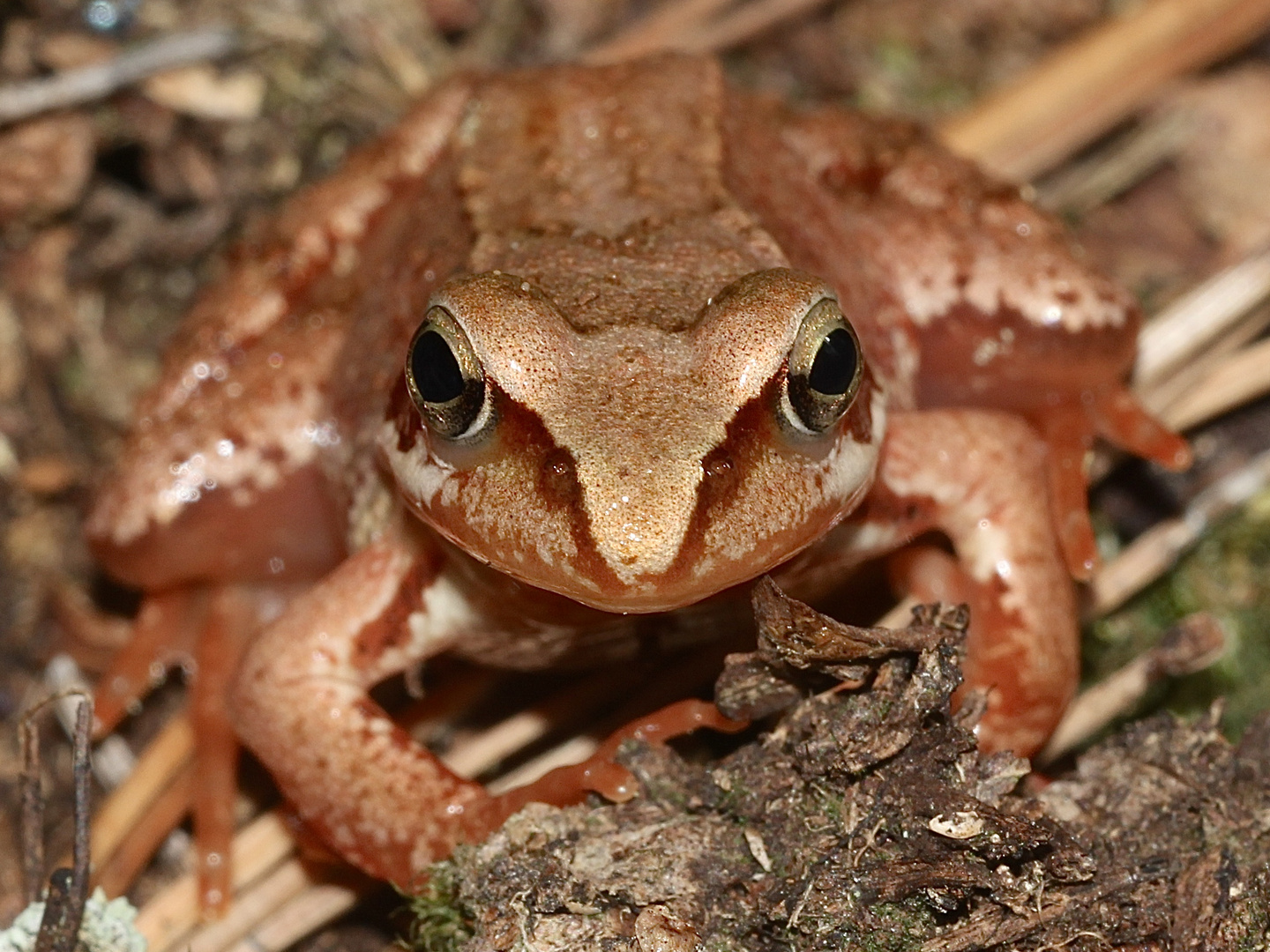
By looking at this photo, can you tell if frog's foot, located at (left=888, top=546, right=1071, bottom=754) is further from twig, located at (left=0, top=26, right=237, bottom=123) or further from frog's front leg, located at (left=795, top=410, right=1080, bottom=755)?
twig, located at (left=0, top=26, right=237, bottom=123)

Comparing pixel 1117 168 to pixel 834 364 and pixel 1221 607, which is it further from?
pixel 834 364

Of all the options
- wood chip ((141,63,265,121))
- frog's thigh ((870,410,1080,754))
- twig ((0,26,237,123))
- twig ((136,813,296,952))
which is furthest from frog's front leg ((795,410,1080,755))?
twig ((0,26,237,123))

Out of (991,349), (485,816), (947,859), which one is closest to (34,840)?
(485,816)

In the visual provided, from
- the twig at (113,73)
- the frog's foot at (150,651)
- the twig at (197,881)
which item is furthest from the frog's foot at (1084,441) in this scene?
the twig at (113,73)

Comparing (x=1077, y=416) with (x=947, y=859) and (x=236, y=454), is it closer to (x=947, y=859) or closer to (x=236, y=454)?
(x=947, y=859)

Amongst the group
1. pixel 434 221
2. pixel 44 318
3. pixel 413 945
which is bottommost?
pixel 413 945

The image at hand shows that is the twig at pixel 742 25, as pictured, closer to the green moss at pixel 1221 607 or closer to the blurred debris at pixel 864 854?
the green moss at pixel 1221 607
